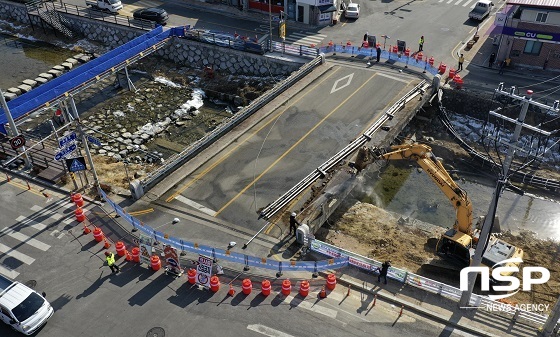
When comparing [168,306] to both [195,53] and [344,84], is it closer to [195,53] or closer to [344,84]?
[344,84]

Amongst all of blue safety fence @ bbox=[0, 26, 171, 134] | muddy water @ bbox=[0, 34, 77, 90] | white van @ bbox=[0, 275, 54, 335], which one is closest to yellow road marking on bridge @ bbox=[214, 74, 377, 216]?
white van @ bbox=[0, 275, 54, 335]

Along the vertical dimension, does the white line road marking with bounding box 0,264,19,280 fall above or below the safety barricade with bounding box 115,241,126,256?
below

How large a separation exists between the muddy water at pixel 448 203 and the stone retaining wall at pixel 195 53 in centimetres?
1645

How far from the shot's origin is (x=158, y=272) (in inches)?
971

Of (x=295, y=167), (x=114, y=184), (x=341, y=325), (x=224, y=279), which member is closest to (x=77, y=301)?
(x=224, y=279)

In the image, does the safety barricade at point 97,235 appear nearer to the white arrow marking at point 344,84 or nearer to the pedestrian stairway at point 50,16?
the white arrow marking at point 344,84

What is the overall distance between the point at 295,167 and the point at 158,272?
11.4 metres

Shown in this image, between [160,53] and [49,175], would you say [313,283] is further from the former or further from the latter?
[160,53]

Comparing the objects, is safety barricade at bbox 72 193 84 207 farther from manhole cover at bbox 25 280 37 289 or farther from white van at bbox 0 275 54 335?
white van at bbox 0 275 54 335

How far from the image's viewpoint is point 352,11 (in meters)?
53.5

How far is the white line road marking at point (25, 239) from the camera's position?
26.2 meters


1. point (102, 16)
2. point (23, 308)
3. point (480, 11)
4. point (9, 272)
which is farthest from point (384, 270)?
point (102, 16)

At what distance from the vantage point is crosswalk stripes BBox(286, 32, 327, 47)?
49.5m

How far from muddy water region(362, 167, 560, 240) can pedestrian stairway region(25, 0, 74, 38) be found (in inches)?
1681
